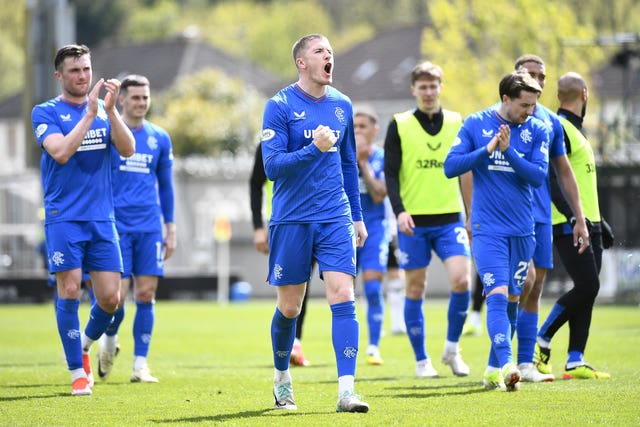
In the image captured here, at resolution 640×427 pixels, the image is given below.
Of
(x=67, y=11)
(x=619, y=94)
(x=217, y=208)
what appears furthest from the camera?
(x=619, y=94)

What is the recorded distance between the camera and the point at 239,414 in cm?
887

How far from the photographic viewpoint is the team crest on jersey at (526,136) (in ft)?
33.4

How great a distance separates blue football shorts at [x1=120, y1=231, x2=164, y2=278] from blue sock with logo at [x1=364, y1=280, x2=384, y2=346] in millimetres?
2950

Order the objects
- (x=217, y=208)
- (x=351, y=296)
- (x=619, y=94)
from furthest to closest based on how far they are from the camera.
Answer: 1. (x=619, y=94)
2. (x=217, y=208)
3. (x=351, y=296)

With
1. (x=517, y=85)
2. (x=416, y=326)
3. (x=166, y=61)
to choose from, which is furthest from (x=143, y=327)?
(x=166, y=61)

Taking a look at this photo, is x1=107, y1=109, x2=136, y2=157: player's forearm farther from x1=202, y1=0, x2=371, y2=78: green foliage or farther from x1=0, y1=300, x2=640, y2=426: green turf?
x1=202, y1=0, x2=371, y2=78: green foliage

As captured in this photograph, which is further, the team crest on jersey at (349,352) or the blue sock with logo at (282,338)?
the blue sock with logo at (282,338)

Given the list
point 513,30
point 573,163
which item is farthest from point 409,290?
point 513,30

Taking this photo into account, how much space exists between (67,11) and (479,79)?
24511 millimetres

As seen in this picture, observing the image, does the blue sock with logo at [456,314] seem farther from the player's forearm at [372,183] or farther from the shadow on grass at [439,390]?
the player's forearm at [372,183]

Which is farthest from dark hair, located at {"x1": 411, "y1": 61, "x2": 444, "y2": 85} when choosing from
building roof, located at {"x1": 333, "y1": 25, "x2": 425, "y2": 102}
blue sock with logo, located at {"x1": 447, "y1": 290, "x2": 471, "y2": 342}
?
building roof, located at {"x1": 333, "y1": 25, "x2": 425, "y2": 102}

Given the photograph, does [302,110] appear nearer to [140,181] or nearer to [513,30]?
[140,181]

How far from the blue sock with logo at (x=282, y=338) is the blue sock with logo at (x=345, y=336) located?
1.62ft

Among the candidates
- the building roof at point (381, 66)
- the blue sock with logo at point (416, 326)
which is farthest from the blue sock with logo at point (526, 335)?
the building roof at point (381, 66)
